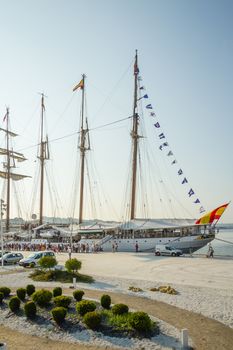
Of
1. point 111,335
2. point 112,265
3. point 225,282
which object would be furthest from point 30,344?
point 112,265

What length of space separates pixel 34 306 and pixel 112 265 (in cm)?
1957

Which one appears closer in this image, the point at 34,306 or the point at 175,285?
the point at 34,306

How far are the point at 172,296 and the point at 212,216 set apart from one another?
28.8 meters

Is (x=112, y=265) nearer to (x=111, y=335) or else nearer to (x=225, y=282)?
(x=225, y=282)

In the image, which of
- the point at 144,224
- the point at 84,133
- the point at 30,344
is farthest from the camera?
the point at 84,133

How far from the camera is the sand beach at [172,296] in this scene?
48.6ft

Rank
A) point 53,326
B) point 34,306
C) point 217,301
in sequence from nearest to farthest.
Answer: point 53,326 → point 34,306 → point 217,301

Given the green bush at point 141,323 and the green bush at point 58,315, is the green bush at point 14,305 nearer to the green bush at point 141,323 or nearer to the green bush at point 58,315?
the green bush at point 58,315

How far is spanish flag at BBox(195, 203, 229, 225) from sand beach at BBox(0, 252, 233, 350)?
11.1 meters

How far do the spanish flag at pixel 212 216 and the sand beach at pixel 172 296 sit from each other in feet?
36.4

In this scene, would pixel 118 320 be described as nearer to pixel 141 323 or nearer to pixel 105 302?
pixel 141 323

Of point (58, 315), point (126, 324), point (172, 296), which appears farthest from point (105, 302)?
point (172, 296)

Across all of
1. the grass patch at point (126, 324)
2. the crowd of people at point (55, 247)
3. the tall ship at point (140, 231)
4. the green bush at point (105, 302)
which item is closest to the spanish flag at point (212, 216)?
the tall ship at point (140, 231)

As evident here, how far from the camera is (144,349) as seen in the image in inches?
542
